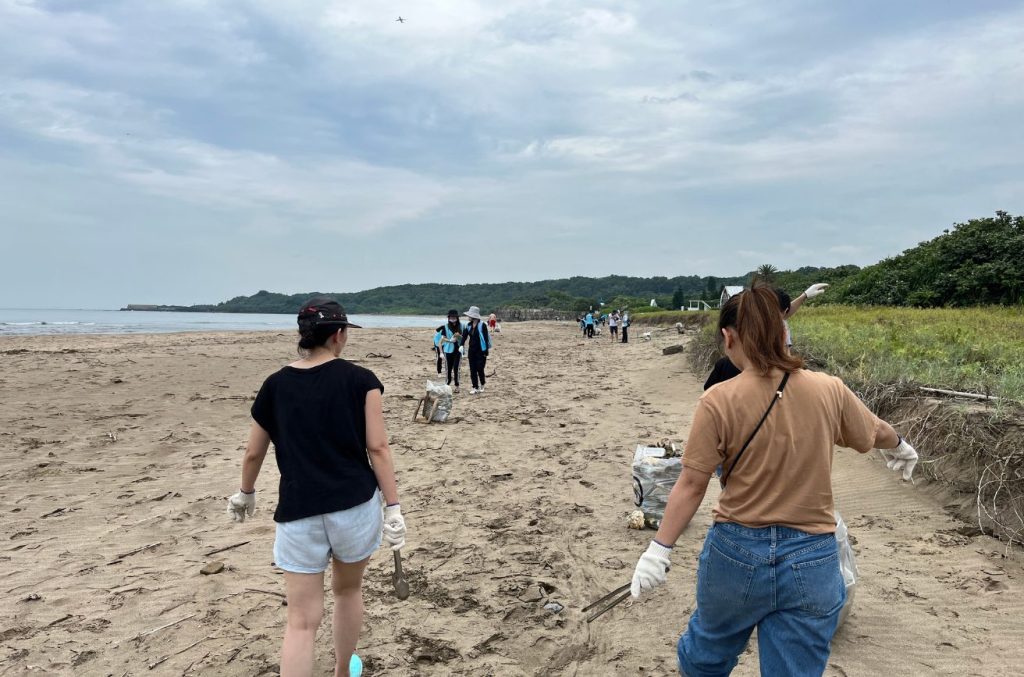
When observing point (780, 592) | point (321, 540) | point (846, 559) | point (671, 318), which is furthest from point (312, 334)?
point (671, 318)

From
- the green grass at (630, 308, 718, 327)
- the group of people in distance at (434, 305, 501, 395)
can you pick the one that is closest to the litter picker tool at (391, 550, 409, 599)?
the group of people in distance at (434, 305, 501, 395)

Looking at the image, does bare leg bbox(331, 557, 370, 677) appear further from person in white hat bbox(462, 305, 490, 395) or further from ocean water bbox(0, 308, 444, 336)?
ocean water bbox(0, 308, 444, 336)

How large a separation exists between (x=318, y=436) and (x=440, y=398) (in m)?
7.19

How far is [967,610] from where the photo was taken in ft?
→ 12.5

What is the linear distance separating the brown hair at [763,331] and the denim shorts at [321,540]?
1.84m

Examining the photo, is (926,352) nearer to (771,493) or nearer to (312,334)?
(771,493)

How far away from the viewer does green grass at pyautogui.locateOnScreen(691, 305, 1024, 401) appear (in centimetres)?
646

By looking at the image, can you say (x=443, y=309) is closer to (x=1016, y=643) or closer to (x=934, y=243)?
(x=934, y=243)

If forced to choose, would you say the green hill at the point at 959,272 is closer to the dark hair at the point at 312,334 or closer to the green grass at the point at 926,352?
the green grass at the point at 926,352

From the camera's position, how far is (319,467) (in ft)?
8.74

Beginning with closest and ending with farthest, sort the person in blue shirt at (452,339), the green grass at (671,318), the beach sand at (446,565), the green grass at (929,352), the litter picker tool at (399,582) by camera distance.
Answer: the litter picker tool at (399,582) → the beach sand at (446,565) → the green grass at (929,352) → the person in blue shirt at (452,339) → the green grass at (671,318)

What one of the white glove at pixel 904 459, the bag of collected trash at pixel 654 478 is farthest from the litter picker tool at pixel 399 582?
the bag of collected trash at pixel 654 478

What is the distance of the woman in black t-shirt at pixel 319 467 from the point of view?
2641 mm

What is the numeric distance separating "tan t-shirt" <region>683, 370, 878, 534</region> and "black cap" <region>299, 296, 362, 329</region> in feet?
5.46
